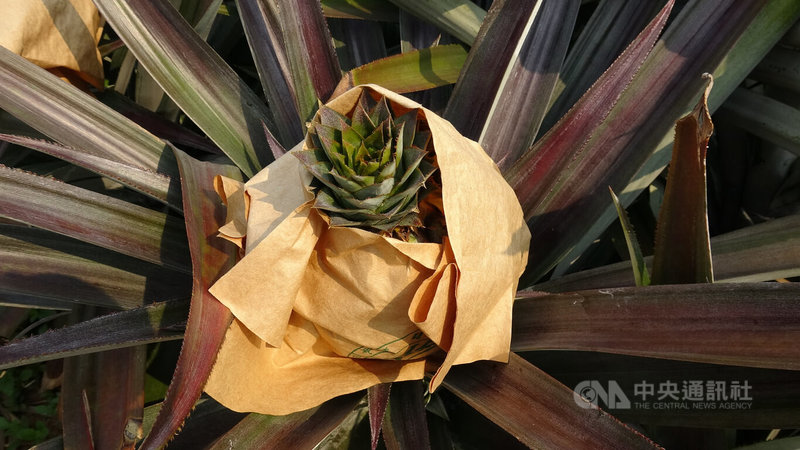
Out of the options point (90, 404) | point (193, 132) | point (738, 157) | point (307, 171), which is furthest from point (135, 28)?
point (738, 157)

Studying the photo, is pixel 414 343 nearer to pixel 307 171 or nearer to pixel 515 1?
pixel 307 171

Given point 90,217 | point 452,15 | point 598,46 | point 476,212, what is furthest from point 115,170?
point 598,46

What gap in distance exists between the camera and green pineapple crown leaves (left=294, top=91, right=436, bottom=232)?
2.65ft

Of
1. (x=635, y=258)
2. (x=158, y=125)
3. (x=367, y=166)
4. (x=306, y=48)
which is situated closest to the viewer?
(x=367, y=166)

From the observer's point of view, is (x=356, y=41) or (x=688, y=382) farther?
(x=356, y=41)

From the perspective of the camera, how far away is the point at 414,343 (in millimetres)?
1011

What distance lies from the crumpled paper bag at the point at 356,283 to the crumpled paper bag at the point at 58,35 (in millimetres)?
852

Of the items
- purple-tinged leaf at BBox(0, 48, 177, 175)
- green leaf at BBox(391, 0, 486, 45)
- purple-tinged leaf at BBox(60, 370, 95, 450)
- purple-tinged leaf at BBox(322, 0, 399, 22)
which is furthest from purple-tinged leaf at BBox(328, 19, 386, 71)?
purple-tinged leaf at BBox(60, 370, 95, 450)

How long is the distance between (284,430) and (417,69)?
33.1 inches

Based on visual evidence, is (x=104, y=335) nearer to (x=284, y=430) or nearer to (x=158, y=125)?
(x=284, y=430)

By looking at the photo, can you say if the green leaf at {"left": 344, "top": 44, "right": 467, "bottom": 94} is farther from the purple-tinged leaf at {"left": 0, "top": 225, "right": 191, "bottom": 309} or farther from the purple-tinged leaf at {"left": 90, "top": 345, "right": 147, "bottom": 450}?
the purple-tinged leaf at {"left": 90, "top": 345, "right": 147, "bottom": 450}

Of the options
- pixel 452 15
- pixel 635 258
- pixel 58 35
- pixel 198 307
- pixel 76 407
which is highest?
pixel 452 15

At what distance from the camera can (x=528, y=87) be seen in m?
1.29

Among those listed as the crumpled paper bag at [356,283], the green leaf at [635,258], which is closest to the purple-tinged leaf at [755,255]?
the green leaf at [635,258]
